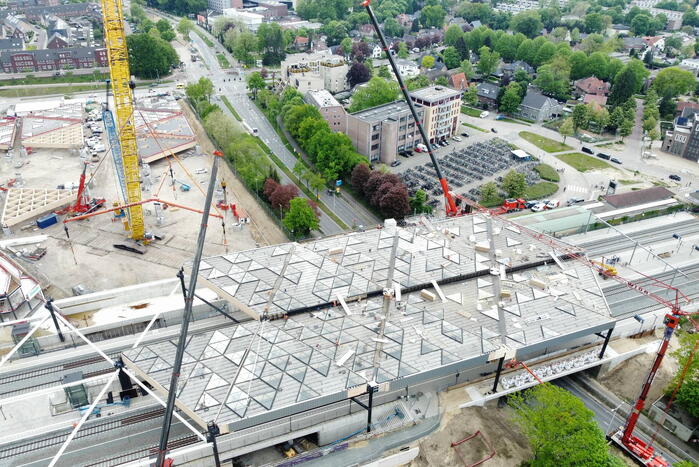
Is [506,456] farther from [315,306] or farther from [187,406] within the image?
[187,406]

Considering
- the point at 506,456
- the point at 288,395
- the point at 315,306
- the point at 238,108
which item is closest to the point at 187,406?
the point at 288,395

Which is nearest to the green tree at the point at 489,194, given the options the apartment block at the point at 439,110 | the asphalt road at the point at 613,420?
the apartment block at the point at 439,110

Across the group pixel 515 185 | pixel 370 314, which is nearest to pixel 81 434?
pixel 370 314

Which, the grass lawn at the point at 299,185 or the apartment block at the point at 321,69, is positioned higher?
the apartment block at the point at 321,69

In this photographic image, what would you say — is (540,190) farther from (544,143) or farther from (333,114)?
(333,114)

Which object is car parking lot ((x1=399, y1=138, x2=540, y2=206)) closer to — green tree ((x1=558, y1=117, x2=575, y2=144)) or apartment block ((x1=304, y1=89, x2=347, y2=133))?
green tree ((x1=558, y1=117, x2=575, y2=144))

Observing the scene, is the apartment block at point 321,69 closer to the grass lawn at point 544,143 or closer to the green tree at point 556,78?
the grass lawn at point 544,143
